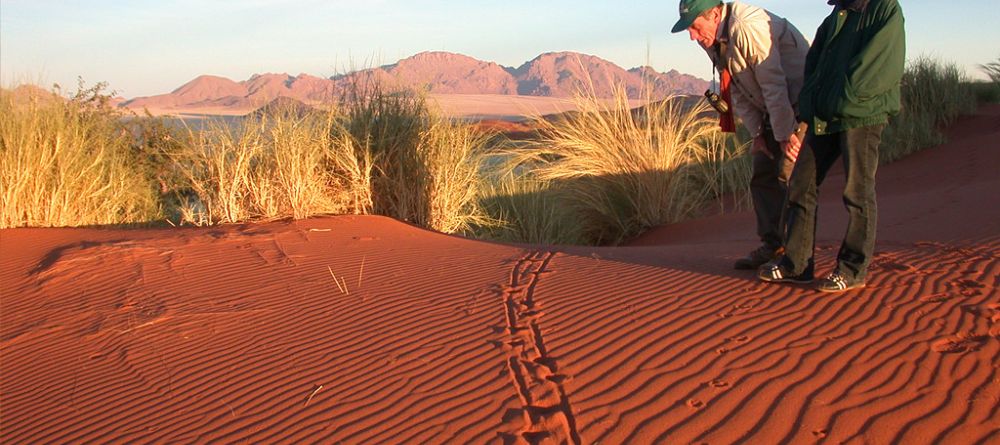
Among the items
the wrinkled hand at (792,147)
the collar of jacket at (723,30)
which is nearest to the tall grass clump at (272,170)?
the collar of jacket at (723,30)

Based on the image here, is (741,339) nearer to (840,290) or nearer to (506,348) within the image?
(840,290)

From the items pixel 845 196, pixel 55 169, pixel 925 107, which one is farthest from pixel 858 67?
pixel 925 107

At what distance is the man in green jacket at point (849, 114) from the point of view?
4.51m

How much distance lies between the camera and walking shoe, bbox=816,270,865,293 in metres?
4.91

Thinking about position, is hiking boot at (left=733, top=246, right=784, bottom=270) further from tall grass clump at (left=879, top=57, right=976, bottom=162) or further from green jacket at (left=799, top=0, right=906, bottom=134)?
tall grass clump at (left=879, top=57, right=976, bottom=162)

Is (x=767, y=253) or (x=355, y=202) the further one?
(x=355, y=202)

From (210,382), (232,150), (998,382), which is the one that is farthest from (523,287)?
(232,150)

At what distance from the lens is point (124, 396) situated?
4516 millimetres

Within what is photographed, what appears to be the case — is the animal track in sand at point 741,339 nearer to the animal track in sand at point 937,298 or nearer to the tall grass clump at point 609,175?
the animal track in sand at point 937,298

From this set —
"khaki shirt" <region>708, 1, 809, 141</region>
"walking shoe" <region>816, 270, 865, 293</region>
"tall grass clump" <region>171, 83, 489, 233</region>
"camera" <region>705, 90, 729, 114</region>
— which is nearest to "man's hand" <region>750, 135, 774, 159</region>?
"khaki shirt" <region>708, 1, 809, 141</region>

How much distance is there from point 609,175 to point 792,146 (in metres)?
7.00

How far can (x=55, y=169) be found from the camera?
10.1 meters

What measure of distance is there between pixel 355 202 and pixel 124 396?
5973mm

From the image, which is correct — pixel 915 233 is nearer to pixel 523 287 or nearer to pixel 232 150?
pixel 523 287
